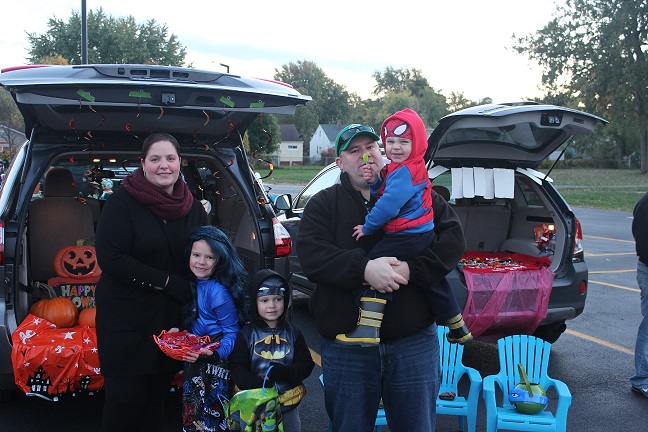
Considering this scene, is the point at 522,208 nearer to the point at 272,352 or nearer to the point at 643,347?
the point at 643,347

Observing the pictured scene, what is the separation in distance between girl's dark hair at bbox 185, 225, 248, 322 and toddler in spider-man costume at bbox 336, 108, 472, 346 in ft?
2.75

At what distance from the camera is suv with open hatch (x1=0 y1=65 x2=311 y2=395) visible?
10.5 ft

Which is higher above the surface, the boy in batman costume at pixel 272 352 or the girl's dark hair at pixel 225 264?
the girl's dark hair at pixel 225 264

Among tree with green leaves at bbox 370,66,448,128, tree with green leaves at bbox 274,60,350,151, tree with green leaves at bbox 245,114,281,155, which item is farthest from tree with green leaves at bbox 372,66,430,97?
tree with green leaves at bbox 245,114,281,155

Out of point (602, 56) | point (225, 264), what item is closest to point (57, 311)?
point (225, 264)

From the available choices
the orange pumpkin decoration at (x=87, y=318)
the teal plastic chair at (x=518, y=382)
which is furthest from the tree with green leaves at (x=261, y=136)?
the teal plastic chair at (x=518, y=382)

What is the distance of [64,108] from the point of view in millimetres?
3725

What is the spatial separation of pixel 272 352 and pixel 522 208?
409cm

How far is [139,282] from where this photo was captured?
9.66ft

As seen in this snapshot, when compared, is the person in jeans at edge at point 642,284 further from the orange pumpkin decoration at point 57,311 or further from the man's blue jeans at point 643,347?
the orange pumpkin decoration at point 57,311

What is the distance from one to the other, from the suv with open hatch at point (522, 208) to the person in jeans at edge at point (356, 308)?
6.69 feet

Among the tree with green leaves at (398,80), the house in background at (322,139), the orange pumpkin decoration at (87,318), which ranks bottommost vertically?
the orange pumpkin decoration at (87,318)

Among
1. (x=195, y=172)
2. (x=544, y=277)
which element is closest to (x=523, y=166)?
(x=544, y=277)

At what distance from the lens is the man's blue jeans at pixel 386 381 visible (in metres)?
2.57
